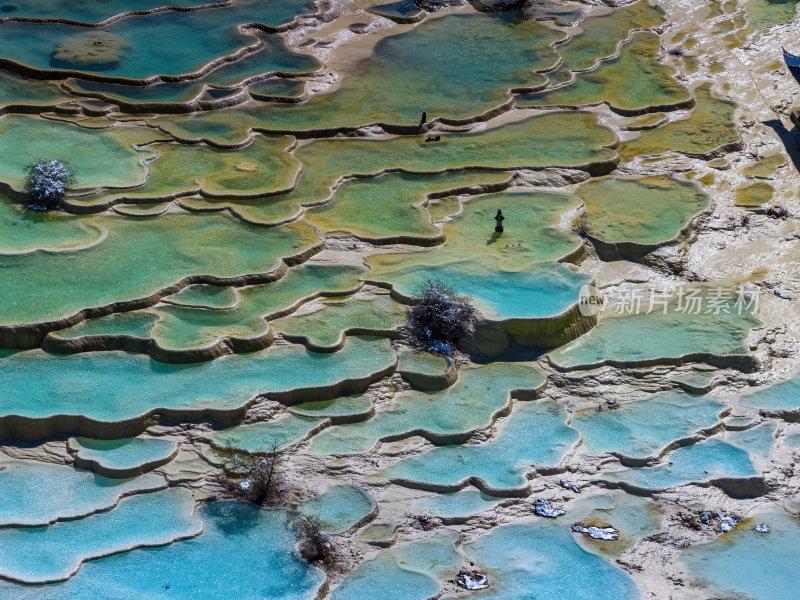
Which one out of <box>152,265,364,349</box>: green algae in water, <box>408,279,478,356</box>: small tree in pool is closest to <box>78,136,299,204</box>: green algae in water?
<box>152,265,364,349</box>: green algae in water

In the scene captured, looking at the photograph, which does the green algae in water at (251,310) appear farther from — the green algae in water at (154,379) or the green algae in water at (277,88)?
the green algae in water at (277,88)

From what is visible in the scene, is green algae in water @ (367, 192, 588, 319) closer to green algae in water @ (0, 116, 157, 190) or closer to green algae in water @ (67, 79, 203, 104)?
green algae in water @ (0, 116, 157, 190)

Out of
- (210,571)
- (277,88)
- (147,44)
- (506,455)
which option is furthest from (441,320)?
(147,44)

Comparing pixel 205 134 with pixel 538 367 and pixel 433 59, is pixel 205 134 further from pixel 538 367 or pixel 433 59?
pixel 538 367

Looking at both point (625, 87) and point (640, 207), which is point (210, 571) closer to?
point (640, 207)

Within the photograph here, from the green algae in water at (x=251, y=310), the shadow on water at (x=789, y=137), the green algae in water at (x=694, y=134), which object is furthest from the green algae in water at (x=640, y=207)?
the green algae in water at (x=251, y=310)

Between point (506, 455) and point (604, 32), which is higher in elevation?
point (604, 32)

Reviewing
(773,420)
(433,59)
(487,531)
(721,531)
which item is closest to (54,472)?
(487,531)
